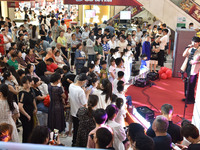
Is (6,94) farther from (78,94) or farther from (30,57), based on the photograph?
(30,57)

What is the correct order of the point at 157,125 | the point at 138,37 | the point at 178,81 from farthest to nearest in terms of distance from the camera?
the point at 138,37 < the point at 178,81 < the point at 157,125

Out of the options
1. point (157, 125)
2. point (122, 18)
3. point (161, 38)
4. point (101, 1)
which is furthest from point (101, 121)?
point (122, 18)

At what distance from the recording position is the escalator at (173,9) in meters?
12.0

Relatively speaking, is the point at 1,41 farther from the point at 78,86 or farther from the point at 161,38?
the point at 161,38

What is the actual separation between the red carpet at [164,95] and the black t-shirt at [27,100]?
3.55m

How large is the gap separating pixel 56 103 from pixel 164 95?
437 cm

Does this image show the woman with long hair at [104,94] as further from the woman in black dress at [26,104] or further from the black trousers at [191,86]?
the black trousers at [191,86]

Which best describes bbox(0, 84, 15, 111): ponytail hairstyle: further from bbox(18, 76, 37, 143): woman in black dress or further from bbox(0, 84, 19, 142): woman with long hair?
bbox(18, 76, 37, 143): woman in black dress

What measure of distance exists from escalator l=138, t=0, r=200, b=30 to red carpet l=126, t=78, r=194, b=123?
4177 mm

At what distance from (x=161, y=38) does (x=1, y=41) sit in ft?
19.4

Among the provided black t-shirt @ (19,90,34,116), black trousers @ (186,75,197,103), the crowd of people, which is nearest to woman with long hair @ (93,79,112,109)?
the crowd of people

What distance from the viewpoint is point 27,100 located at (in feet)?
14.2

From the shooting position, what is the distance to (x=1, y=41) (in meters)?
8.49

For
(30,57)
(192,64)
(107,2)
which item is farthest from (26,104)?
(107,2)
